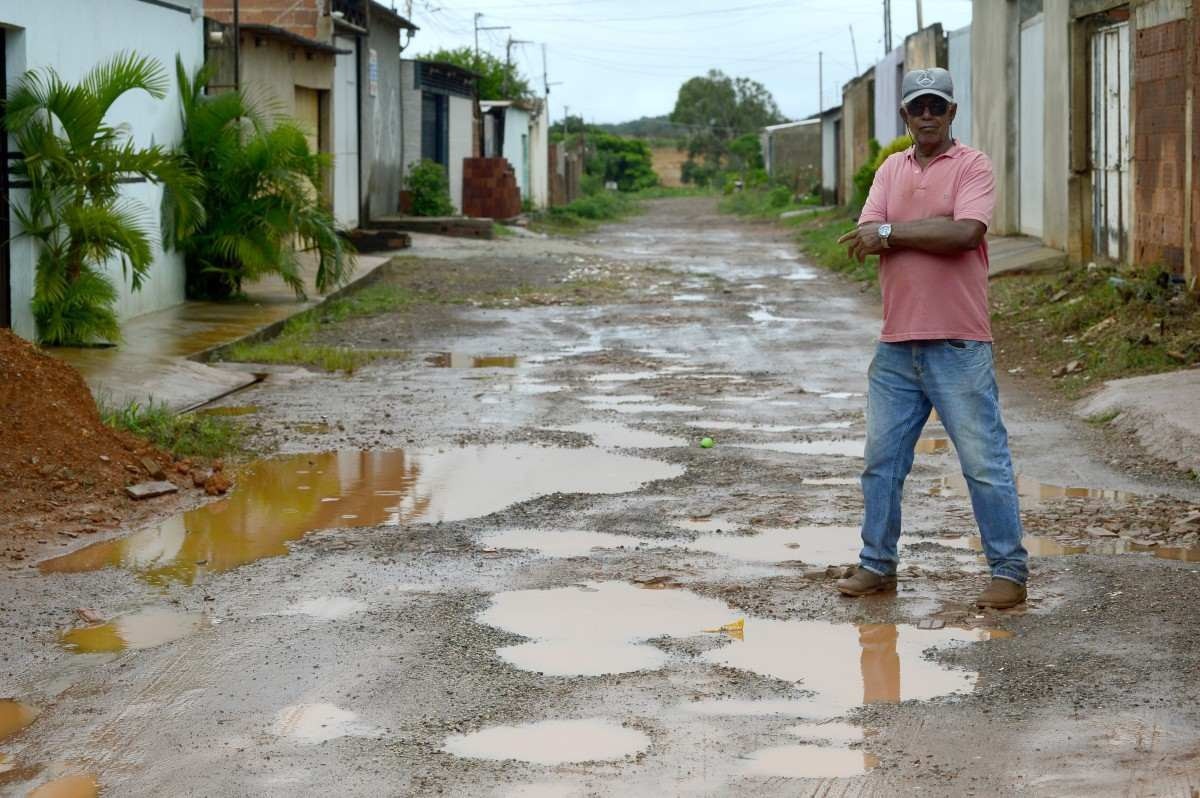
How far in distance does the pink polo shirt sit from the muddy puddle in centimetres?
101

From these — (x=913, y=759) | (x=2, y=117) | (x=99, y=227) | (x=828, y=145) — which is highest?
(x=828, y=145)

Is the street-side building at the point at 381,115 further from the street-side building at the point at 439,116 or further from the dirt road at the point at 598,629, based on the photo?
the dirt road at the point at 598,629

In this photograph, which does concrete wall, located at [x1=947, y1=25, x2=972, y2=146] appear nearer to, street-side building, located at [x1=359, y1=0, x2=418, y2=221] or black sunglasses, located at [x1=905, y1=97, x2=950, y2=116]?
street-side building, located at [x1=359, y1=0, x2=418, y2=221]

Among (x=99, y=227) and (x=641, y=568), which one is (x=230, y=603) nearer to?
(x=641, y=568)

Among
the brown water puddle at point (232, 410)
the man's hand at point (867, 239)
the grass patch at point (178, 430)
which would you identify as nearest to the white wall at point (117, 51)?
the brown water puddle at point (232, 410)

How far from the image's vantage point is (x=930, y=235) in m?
5.37

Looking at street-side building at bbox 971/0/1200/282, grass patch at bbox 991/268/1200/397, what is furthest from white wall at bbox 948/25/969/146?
grass patch at bbox 991/268/1200/397

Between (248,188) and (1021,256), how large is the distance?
799 cm

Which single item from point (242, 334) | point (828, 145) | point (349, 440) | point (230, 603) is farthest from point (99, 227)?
point (828, 145)

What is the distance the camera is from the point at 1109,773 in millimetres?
3783

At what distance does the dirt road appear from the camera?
3965mm

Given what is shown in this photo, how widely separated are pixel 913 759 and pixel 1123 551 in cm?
251

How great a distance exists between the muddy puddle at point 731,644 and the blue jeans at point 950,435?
448 mm

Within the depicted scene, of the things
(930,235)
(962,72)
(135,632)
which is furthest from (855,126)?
(135,632)
